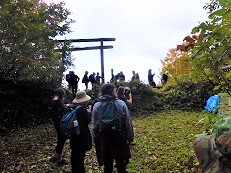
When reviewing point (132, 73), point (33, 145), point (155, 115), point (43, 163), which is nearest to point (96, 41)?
point (132, 73)

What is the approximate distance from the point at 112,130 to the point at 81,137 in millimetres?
1025

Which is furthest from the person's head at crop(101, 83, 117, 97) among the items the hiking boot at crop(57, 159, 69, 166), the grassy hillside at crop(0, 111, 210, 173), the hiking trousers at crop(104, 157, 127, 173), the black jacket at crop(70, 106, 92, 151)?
the hiking boot at crop(57, 159, 69, 166)

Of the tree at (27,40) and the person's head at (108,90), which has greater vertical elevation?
the tree at (27,40)

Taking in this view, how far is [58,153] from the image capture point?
356 inches

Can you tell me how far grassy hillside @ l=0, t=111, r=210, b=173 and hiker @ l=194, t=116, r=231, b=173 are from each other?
1901 millimetres

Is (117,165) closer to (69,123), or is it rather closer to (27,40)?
(69,123)

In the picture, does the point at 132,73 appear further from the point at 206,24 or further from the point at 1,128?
the point at 206,24

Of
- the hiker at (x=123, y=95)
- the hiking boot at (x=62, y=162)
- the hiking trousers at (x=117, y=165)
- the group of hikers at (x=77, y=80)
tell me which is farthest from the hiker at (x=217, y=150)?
the group of hikers at (x=77, y=80)

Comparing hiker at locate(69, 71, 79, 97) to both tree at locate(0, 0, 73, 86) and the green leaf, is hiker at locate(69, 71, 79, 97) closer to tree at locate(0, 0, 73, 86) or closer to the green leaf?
tree at locate(0, 0, 73, 86)

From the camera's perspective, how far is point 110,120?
5875 millimetres

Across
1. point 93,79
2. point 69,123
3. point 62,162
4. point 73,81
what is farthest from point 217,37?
point 93,79

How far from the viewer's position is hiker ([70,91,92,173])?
21.9 ft

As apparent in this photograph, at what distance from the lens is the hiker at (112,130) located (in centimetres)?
589

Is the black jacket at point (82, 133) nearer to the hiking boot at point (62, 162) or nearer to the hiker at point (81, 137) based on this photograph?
the hiker at point (81, 137)
